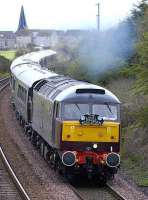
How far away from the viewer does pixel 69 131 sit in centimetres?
1552

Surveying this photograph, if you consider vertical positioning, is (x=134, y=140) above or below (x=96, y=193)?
above

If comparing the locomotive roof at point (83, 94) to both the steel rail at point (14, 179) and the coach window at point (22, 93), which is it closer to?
the steel rail at point (14, 179)

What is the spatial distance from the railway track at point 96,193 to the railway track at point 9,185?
4.98 ft

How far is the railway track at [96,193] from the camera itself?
46.9 ft

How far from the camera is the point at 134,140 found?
20641 mm

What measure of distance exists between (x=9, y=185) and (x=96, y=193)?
2486mm

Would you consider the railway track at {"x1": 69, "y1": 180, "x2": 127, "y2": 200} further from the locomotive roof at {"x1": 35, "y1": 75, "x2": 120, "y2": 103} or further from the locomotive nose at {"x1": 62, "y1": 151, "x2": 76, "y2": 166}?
the locomotive roof at {"x1": 35, "y1": 75, "x2": 120, "y2": 103}

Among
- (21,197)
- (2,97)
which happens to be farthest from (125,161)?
(2,97)

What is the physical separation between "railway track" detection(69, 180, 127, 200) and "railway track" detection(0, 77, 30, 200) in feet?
4.98

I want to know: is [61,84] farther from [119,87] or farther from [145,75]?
[119,87]

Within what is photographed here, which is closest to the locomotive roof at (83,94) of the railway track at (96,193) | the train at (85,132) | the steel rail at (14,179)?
the train at (85,132)

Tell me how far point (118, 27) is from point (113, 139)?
13.3 metres

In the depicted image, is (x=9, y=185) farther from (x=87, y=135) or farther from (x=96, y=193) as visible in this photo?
(x=87, y=135)

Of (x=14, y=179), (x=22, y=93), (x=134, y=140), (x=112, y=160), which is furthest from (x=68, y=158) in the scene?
(x=22, y=93)
